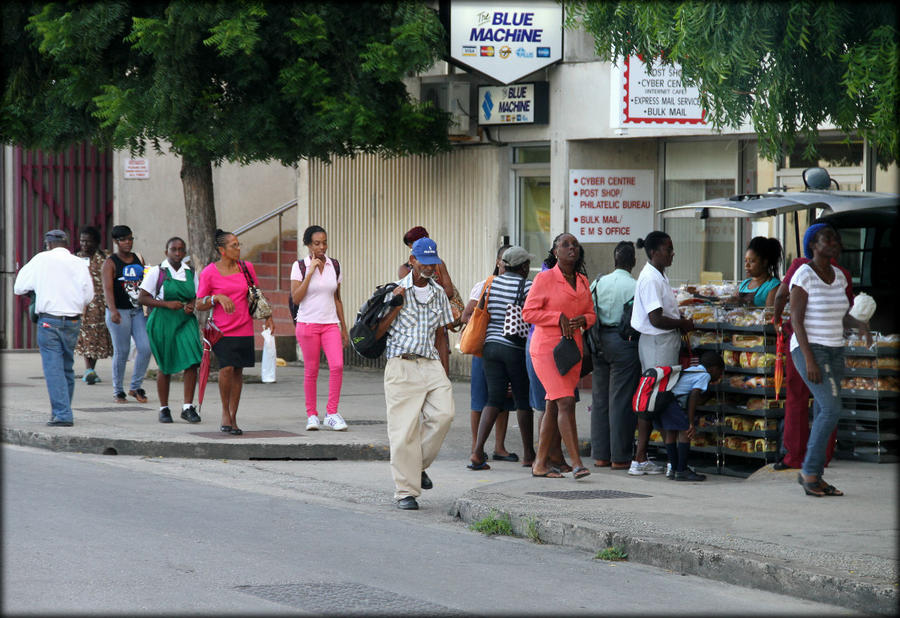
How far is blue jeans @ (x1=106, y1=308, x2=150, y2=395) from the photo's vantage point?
49.4 feet

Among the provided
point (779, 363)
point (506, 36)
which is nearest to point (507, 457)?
point (779, 363)

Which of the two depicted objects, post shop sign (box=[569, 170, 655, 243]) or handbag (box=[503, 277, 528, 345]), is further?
post shop sign (box=[569, 170, 655, 243])

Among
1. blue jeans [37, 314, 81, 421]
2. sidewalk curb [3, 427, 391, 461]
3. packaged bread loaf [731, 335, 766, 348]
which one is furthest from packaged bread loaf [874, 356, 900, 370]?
blue jeans [37, 314, 81, 421]

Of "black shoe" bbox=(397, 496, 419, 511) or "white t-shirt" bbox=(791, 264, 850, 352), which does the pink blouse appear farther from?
"white t-shirt" bbox=(791, 264, 850, 352)

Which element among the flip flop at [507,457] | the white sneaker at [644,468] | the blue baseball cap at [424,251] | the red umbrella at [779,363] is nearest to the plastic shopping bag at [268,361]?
the flip flop at [507,457]

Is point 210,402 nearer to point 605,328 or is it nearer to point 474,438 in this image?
point 474,438

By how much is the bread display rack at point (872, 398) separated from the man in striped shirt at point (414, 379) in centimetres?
355

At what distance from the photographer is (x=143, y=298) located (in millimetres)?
13219

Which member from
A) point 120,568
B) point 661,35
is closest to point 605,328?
point 661,35

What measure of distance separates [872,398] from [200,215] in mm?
9405

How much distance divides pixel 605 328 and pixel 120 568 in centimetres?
523

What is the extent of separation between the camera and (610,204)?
17.0 m

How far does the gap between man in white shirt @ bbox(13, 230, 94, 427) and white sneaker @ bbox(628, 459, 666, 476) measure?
5.59 meters

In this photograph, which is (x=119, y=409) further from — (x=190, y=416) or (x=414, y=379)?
(x=414, y=379)
